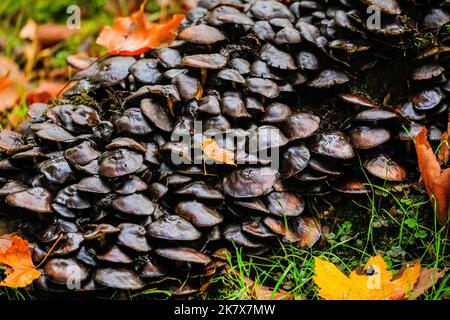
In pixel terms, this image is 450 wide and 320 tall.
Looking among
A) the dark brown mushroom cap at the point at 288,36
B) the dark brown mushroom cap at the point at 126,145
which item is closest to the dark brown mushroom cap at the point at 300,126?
the dark brown mushroom cap at the point at 288,36

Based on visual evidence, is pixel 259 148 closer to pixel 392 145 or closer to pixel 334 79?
pixel 334 79

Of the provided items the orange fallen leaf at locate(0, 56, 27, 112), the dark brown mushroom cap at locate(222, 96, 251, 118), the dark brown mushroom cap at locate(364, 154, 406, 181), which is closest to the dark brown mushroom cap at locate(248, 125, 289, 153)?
the dark brown mushroom cap at locate(222, 96, 251, 118)

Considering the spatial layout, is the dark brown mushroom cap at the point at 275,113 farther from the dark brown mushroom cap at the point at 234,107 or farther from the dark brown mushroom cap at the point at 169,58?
the dark brown mushroom cap at the point at 169,58


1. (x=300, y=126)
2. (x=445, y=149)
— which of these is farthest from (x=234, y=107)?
(x=445, y=149)

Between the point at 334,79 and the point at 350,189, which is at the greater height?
the point at 334,79

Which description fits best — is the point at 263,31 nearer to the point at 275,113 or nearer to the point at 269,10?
the point at 269,10

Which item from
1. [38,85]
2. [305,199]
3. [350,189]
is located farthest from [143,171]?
[38,85]
